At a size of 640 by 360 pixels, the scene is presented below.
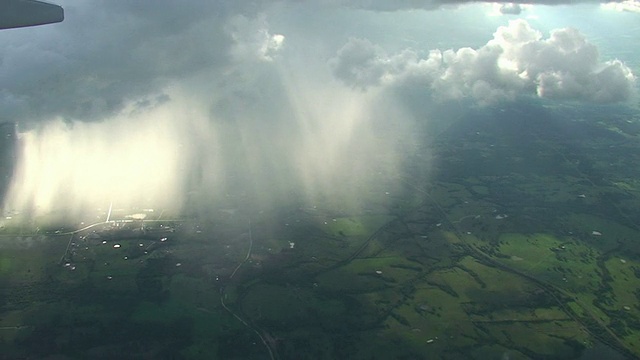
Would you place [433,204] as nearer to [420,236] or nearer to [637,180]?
[420,236]

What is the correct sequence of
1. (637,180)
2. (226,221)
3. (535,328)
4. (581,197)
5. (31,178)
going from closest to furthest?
(535,328) → (226,221) → (31,178) → (581,197) → (637,180)

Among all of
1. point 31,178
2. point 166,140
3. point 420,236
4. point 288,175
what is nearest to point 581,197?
point 420,236

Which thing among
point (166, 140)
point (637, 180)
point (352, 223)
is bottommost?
point (637, 180)

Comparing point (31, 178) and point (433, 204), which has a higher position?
point (31, 178)

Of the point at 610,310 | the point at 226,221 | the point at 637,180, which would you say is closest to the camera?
the point at 610,310

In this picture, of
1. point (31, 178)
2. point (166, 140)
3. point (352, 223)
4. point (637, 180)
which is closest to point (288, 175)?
point (352, 223)

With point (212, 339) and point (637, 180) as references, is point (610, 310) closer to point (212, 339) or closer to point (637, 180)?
point (212, 339)

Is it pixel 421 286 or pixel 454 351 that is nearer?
pixel 454 351
